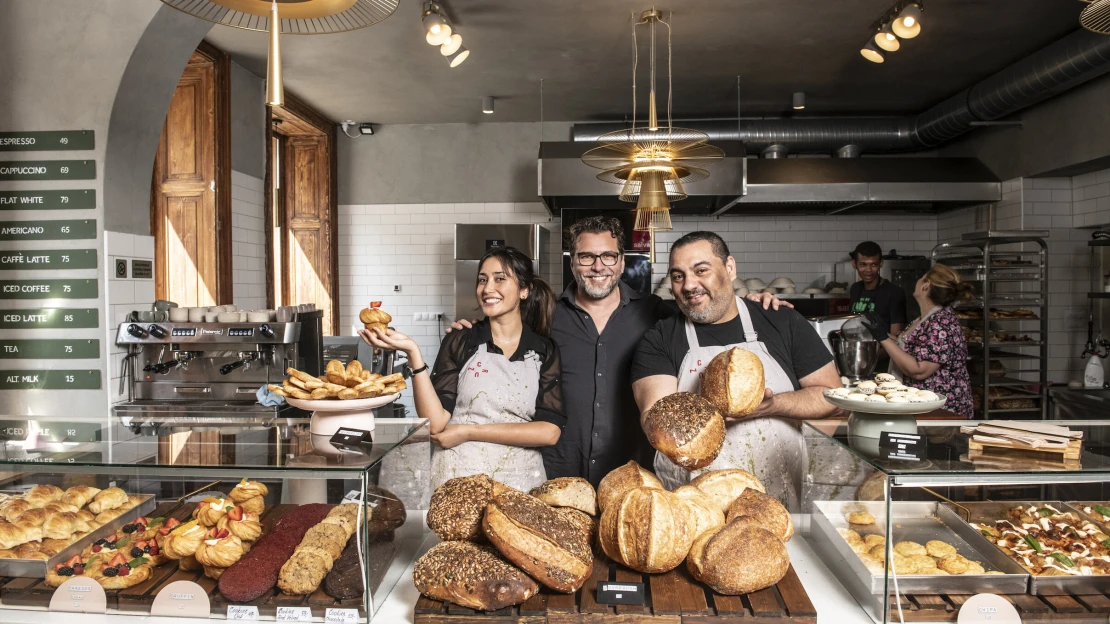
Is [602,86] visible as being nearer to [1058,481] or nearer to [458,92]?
[458,92]

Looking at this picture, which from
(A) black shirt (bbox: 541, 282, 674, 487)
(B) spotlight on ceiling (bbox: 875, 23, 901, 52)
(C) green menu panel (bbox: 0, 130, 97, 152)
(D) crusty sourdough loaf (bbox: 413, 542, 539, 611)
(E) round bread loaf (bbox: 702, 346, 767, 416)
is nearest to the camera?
(D) crusty sourdough loaf (bbox: 413, 542, 539, 611)

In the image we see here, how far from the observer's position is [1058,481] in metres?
1.28

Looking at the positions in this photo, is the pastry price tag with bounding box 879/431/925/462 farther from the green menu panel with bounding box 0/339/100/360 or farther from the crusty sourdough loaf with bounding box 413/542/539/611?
the green menu panel with bounding box 0/339/100/360

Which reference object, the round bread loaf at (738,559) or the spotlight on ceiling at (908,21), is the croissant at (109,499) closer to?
the round bread loaf at (738,559)

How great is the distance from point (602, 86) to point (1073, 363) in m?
4.62

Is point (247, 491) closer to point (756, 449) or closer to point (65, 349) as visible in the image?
point (756, 449)

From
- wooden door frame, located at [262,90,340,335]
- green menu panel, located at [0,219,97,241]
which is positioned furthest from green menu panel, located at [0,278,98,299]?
wooden door frame, located at [262,90,340,335]

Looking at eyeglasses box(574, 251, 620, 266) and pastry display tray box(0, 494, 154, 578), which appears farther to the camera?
eyeglasses box(574, 251, 620, 266)

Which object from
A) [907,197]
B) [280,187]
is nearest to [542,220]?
[280,187]

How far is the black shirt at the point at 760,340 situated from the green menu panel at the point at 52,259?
2.83m

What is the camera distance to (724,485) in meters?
1.38

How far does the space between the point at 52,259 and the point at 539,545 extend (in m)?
3.33

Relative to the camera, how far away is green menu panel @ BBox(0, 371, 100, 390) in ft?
11.0

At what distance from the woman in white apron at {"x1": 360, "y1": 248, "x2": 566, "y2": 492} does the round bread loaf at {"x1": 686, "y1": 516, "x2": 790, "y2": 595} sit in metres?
1.06
